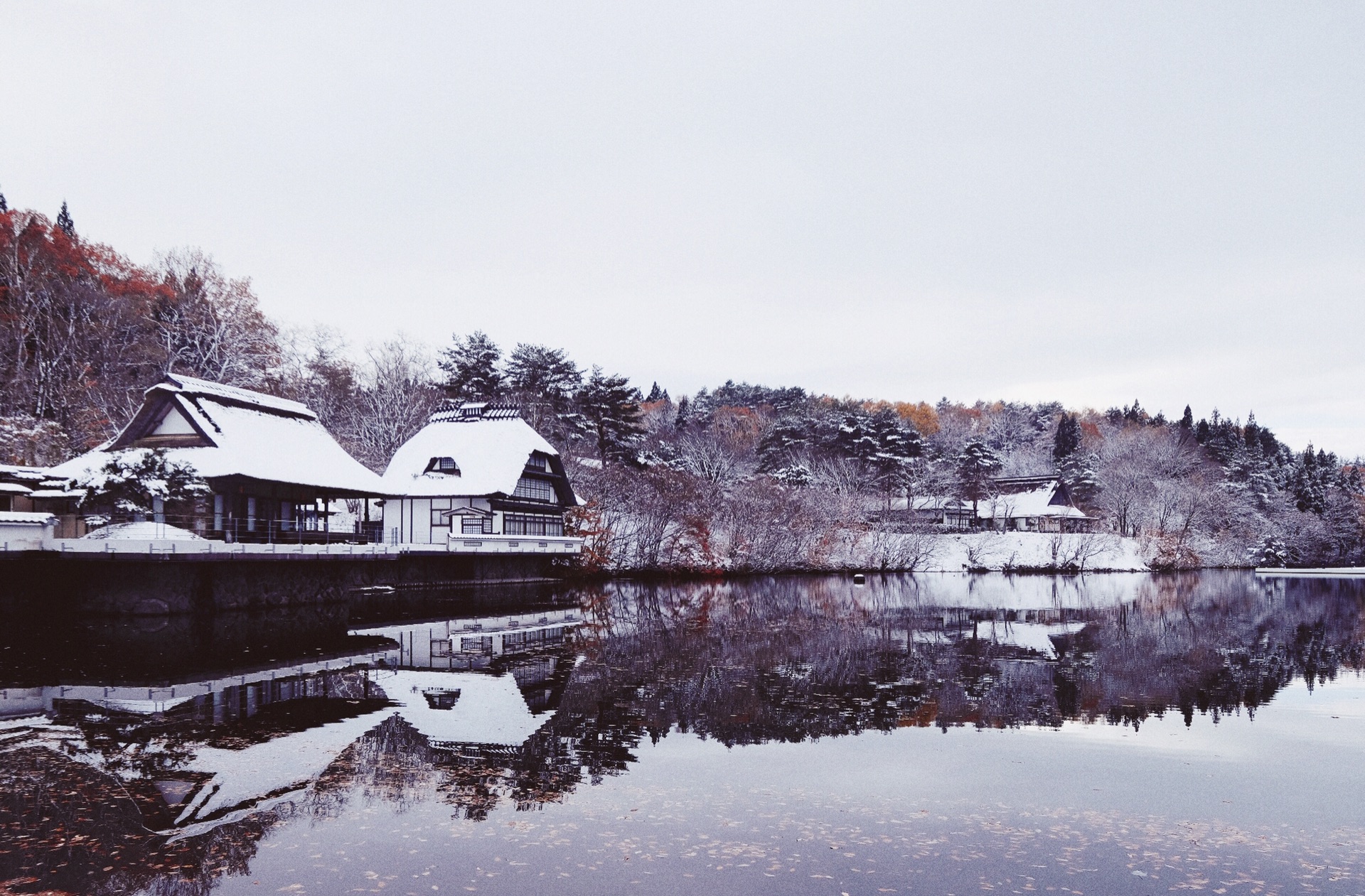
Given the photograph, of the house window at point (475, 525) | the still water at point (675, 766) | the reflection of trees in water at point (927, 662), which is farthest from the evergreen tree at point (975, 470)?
the still water at point (675, 766)

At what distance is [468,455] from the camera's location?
4391 centimetres

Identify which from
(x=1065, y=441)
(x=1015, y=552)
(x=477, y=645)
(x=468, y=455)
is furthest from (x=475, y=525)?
(x=1065, y=441)

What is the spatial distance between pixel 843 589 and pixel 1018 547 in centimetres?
2301

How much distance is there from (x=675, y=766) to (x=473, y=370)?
179 ft

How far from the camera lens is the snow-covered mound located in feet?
81.7

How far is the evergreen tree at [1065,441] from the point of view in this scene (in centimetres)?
8872

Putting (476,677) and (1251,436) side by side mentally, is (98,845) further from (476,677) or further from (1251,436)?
(1251,436)

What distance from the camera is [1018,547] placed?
2388 inches

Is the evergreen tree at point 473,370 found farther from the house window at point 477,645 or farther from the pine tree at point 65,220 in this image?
the house window at point 477,645

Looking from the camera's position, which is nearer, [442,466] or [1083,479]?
[442,466]

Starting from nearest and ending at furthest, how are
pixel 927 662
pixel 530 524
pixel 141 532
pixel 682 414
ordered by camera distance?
pixel 927 662 → pixel 141 532 → pixel 530 524 → pixel 682 414

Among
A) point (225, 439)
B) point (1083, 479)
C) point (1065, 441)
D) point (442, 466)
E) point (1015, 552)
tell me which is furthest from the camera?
point (1065, 441)

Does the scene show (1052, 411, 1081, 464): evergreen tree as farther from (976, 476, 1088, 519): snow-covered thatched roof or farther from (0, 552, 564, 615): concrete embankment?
(0, 552, 564, 615): concrete embankment

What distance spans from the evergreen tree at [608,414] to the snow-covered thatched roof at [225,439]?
86.1 feet
